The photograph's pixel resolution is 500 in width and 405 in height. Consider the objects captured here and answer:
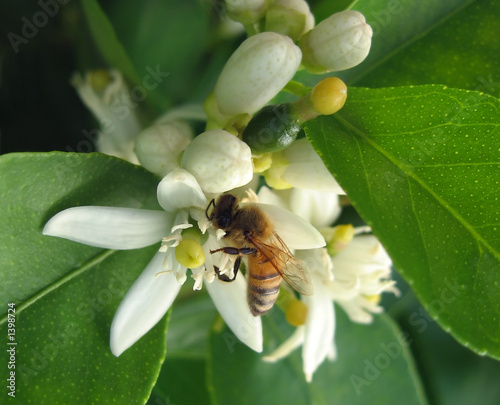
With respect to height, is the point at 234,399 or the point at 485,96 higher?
the point at 485,96

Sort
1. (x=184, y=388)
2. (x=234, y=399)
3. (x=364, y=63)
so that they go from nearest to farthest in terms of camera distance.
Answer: (x=364, y=63) → (x=234, y=399) → (x=184, y=388)

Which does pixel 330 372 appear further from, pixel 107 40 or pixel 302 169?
pixel 107 40

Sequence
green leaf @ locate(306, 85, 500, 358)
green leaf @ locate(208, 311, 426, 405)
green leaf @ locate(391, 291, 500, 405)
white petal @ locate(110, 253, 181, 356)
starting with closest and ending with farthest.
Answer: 1. green leaf @ locate(306, 85, 500, 358)
2. white petal @ locate(110, 253, 181, 356)
3. green leaf @ locate(208, 311, 426, 405)
4. green leaf @ locate(391, 291, 500, 405)

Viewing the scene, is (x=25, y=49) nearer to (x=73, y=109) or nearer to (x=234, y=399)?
(x=73, y=109)

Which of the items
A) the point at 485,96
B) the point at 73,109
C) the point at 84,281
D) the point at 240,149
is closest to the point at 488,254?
the point at 485,96

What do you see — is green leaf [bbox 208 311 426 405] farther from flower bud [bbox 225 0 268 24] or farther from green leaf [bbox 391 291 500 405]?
flower bud [bbox 225 0 268 24]

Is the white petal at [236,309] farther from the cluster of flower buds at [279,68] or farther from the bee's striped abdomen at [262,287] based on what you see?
the cluster of flower buds at [279,68]

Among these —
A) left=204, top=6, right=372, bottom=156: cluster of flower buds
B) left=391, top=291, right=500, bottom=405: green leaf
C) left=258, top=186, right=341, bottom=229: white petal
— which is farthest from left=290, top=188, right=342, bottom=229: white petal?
left=391, top=291, right=500, bottom=405: green leaf
